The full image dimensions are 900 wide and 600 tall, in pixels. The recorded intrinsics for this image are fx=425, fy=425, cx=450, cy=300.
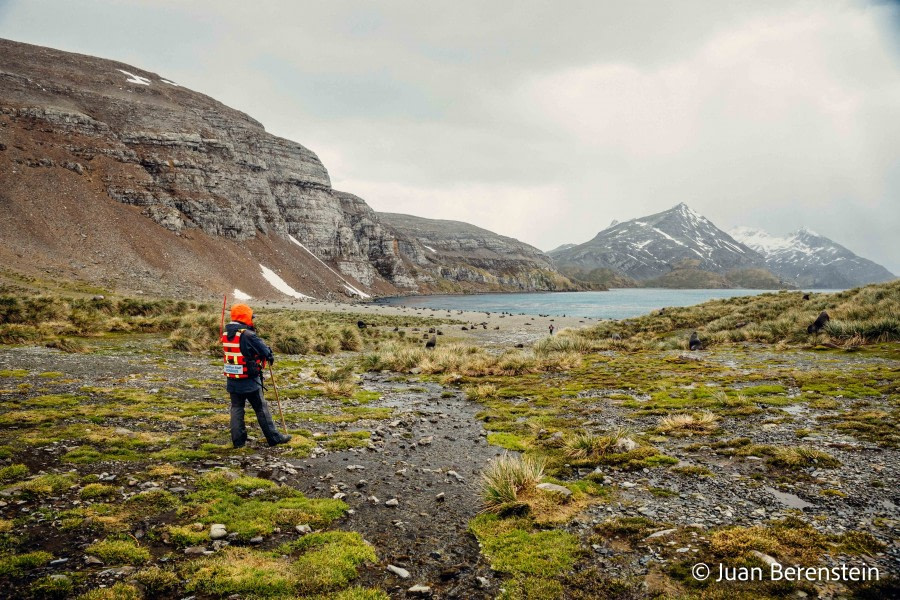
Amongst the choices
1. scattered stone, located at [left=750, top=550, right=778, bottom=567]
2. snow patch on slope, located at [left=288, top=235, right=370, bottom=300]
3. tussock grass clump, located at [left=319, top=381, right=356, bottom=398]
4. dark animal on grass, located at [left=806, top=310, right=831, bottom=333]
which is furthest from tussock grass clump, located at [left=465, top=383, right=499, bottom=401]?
snow patch on slope, located at [left=288, top=235, right=370, bottom=300]

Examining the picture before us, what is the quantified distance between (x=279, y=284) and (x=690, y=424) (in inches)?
4417

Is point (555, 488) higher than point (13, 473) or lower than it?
lower

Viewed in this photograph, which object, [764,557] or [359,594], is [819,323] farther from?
[359,594]

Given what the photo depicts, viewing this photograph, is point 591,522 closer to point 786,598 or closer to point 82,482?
point 786,598

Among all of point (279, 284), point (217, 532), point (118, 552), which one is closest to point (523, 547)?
point (217, 532)

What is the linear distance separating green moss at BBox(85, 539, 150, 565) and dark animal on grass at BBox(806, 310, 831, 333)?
97.3ft

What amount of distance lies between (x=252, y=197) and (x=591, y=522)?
14119cm

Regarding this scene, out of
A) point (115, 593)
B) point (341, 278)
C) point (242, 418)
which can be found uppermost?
point (341, 278)

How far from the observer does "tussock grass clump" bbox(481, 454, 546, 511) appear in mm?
7184

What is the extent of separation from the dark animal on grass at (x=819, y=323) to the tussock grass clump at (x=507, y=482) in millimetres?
23908

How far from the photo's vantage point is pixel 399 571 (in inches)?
215

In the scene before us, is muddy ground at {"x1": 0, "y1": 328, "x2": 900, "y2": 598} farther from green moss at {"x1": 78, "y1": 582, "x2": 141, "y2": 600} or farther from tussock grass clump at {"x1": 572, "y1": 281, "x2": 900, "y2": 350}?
tussock grass clump at {"x1": 572, "y1": 281, "x2": 900, "y2": 350}

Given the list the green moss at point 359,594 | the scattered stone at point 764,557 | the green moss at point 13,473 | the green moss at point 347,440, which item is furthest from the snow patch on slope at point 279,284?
the scattered stone at point 764,557

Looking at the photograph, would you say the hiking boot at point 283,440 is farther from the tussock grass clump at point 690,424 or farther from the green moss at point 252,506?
the tussock grass clump at point 690,424
